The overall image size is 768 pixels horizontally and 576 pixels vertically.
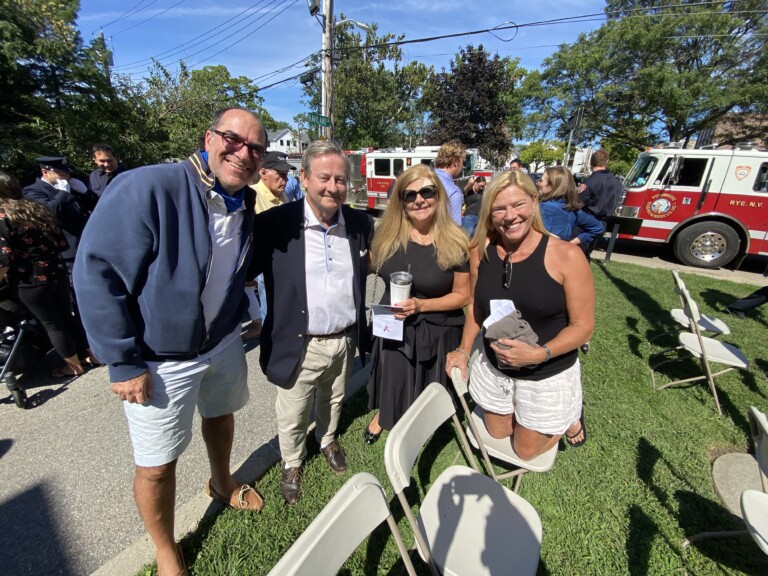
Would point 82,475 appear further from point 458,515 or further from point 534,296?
point 534,296

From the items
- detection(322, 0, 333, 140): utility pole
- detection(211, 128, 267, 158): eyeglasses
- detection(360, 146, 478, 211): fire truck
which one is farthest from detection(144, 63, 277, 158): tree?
detection(211, 128, 267, 158): eyeglasses

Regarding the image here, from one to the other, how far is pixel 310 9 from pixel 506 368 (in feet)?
36.9

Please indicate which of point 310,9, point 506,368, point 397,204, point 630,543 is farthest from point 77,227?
point 310,9

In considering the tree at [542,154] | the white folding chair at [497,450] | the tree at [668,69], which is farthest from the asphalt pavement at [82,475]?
the tree at [542,154]

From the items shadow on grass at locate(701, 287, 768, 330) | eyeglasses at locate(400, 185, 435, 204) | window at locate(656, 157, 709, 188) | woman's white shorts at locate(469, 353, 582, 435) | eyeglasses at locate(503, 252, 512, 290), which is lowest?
shadow on grass at locate(701, 287, 768, 330)

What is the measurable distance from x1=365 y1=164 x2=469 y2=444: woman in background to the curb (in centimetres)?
98

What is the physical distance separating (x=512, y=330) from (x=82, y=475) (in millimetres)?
2920

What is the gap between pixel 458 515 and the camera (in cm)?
169

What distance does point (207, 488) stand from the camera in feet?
6.99

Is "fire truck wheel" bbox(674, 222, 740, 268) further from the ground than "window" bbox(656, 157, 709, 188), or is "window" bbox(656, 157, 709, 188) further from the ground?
"window" bbox(656, 157, 709, 188)

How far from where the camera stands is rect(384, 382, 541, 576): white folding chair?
1.45 metres

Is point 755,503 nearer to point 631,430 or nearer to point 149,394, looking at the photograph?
point 631,430

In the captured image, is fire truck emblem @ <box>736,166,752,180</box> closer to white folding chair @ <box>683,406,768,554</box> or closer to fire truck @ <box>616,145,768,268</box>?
fire truck @ <box>616,145,768,268</box>

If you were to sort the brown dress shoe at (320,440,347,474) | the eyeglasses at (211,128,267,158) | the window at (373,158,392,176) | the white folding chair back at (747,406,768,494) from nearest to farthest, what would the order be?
the eyeglasses at (211,128,267,158) → the white folding chair back at (747,406,768,494) → the brown dress shoe at (320,440,347,474) → the window at (373,158,392,176)
